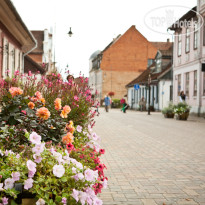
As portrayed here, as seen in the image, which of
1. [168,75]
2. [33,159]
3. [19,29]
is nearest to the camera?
[33,159]

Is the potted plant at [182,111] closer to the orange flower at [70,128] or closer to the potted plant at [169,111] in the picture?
the potted plant at [169,111]

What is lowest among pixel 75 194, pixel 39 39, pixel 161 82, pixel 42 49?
pixel 75 194

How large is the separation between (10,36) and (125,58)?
52.4 metres

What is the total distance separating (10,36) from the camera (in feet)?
58.1

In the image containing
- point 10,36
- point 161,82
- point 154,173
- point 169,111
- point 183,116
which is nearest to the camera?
point 154,173

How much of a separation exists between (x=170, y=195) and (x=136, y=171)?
5.56 ft

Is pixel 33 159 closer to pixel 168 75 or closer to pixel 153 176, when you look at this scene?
pixel 153 176

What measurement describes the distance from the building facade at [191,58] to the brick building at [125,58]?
33.5 m

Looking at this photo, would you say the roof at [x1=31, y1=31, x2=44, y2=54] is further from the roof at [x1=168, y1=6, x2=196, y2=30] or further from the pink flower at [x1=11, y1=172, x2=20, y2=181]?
the pink flower at [x1=11, y1=172, x2=20, y2=181]

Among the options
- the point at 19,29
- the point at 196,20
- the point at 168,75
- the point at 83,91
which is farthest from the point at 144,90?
the point at 83,91

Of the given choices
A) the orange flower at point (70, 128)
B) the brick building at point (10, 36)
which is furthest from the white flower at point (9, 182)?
the brick building at point (10, 36)

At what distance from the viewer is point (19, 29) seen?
1692cm

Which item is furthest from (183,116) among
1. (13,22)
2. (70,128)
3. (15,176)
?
(15,176)

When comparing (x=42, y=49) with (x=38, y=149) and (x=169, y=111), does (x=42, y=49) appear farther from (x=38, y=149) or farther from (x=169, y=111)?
(x=38, y=149)
